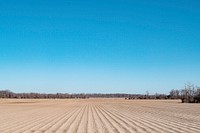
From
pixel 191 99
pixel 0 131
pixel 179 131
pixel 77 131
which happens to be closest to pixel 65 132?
pixel 77 131

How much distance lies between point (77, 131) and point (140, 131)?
2.75m

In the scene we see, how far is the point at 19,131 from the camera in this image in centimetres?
1755

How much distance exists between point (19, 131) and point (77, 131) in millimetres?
2653

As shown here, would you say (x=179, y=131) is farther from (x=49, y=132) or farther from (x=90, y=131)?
(x=49, y=132)

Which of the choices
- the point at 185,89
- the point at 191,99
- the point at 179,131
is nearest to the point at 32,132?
the point at 179,131

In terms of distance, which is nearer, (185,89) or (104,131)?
(104,131)

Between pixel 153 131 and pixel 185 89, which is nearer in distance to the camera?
pixel 153 131

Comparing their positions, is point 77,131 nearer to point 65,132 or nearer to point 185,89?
point 65,132

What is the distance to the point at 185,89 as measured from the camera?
130125mm

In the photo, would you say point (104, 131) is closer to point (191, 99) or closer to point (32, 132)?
point (32, 132)

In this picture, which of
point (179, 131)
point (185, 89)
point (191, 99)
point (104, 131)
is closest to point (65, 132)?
point (104, 131)

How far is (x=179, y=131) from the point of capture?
16953 millimetres

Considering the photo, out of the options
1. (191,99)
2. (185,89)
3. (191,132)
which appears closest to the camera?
(191,132)

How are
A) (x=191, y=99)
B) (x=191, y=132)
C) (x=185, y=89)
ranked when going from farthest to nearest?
(x=185, y=89) → (x=191, y=99) → (x=191, y=132)
